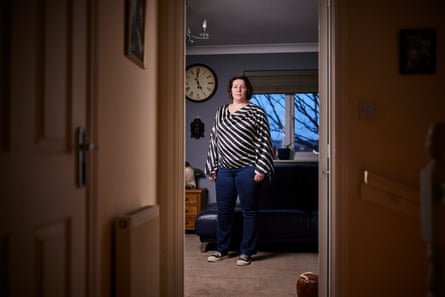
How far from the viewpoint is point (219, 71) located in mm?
5695

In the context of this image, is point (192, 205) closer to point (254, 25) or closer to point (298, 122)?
point (298, 122)

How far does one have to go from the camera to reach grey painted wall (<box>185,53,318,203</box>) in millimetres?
5617
